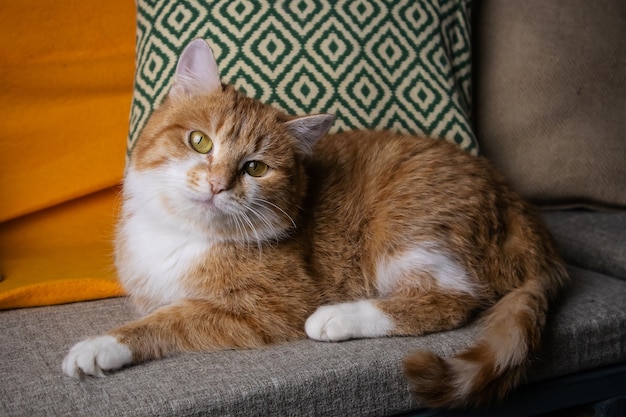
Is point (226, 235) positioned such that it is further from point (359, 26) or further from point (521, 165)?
point (521, 165)

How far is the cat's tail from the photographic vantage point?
121 cm

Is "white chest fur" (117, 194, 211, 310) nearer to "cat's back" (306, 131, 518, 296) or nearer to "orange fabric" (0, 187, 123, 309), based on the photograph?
"orange fabric" (0, 187, 123, 309)

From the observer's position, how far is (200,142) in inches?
54.2

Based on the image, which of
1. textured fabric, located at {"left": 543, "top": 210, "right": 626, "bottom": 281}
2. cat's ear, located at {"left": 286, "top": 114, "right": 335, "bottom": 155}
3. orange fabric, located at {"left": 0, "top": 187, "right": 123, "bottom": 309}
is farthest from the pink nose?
textured fabric, located at {"left": 543, "top": 210, "right": 626, "bottom": 281}

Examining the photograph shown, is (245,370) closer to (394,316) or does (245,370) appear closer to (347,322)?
(347,322)

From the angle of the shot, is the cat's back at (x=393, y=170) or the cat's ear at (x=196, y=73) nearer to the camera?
the cat's ear at (x=196, y=73)

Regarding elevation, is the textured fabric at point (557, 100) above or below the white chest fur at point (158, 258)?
above

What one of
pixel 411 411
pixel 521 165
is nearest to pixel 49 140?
pixel 411 411

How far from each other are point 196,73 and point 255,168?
245 millimetres

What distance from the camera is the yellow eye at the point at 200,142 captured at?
137cm

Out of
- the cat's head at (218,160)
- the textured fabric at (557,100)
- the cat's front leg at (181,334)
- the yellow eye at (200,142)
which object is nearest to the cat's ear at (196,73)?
the cat's head at (218,160)

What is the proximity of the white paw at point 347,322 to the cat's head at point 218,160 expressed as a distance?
0.66 ft

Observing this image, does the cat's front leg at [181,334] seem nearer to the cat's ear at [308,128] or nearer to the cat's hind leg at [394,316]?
the cat's hind leg at [394,316]

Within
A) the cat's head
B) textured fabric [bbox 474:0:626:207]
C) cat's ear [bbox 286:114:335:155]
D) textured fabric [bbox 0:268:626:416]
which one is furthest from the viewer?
textured fabric [bbox 474:0:626:207]
